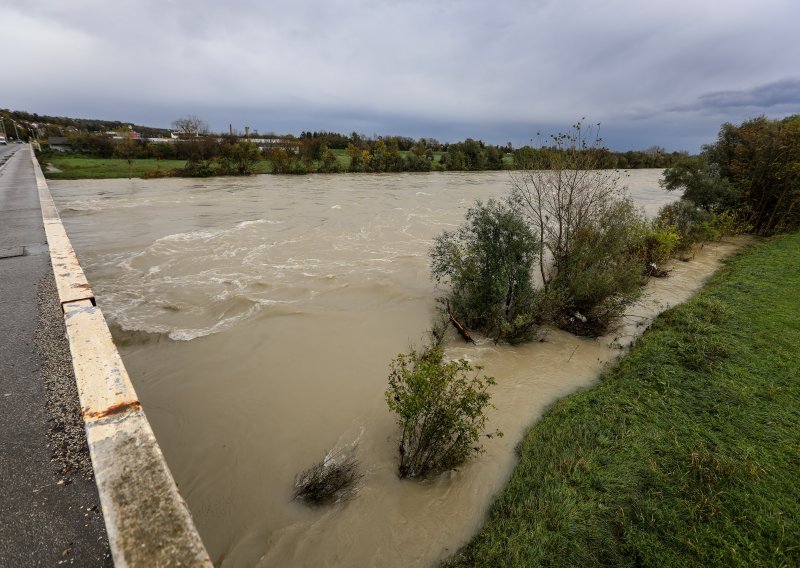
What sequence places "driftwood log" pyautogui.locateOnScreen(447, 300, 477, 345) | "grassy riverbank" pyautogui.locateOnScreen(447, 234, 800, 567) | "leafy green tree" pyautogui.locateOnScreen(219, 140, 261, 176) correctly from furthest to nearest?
1. "leafy green tree" pyautogui.locateOnScreen(219, 140, 261, 176)
2. "driftwood log" pyautogui.locateOnScreen(447, 300, 477, 345)
3. "grassy riverbank" pyautogui.locateOnScreen(447, 234, 800, 567)

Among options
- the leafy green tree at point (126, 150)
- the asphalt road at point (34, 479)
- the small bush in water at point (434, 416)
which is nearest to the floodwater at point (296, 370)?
Result: the small bush in water at point (434, 416)

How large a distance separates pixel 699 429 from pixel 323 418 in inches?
231

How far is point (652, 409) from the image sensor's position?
615cm

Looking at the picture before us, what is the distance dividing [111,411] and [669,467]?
619 cm

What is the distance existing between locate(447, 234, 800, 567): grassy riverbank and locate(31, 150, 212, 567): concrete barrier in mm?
3305

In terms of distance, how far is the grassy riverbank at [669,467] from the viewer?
13.1ft

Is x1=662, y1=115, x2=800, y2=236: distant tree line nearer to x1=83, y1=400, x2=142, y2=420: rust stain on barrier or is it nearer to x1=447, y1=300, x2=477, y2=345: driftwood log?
x1=447, y1=300, x2=477, y2=345: driftwood log

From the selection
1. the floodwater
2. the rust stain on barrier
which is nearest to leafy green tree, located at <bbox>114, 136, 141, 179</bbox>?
the floodwater

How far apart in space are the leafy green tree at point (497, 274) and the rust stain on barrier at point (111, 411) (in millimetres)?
7699

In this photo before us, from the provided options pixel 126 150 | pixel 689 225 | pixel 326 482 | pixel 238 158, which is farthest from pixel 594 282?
pixel 126 150

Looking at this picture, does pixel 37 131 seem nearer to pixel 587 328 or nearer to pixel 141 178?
pixel 141 178

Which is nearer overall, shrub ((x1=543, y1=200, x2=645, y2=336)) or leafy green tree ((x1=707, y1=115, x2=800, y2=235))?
shrub ((x1=543, y1=200, x2=645, y2=336))

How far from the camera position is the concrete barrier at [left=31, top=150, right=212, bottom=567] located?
190 centimetres

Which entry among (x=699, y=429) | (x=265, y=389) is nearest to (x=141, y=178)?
(x=265, y=389)
